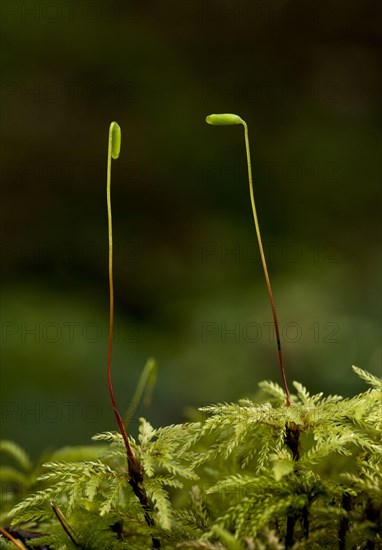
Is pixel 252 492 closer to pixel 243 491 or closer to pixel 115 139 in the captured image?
pixel 243 491

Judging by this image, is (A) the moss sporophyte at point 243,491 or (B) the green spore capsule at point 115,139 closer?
(A) the moss sporophyte at point 243,491

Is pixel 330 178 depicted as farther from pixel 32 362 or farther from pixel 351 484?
pixel 351 484

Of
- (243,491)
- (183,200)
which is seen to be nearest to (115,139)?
(243,491)

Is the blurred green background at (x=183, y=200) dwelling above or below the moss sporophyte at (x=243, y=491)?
above

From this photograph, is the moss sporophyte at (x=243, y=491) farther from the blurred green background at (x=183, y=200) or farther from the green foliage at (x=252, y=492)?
→ the blurred green background at (x=183, y=200)

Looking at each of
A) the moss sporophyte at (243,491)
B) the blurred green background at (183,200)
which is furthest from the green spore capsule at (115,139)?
the blurred green background at (183,200)

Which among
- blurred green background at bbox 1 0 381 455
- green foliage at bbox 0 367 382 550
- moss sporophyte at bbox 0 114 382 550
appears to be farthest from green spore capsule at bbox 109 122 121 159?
blurred green background at bbox 1 0 381 455

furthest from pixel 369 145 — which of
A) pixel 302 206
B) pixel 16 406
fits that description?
pixel 16 406
